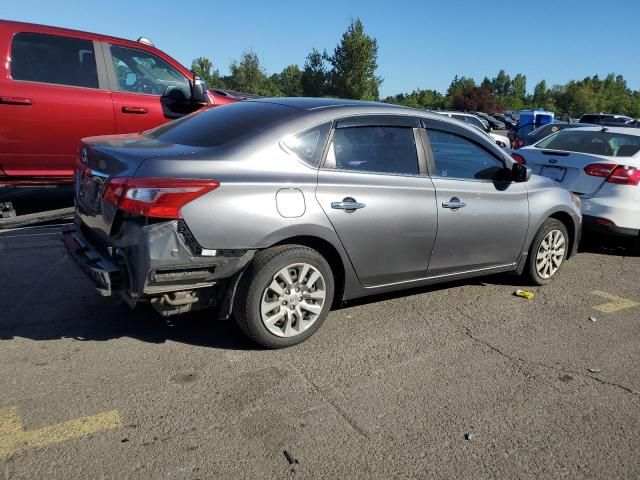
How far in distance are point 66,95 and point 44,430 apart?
430 cm

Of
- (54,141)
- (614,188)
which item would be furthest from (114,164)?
(614,188)

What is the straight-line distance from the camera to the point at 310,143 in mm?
3744

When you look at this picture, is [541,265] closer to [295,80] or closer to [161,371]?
[161,371]

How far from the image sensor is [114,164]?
11.3ft

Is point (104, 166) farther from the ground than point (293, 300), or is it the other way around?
point (104, 166)

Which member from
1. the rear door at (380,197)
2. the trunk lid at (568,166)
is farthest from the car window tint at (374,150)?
the trunk lid at (568,166)

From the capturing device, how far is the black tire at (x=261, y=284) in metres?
3.43

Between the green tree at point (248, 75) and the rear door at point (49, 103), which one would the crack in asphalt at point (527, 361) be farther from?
the green tree at point (248, 75)

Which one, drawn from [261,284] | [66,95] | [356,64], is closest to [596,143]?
[261,284]

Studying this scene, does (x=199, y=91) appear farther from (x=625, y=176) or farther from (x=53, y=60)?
(x=625, y=176)

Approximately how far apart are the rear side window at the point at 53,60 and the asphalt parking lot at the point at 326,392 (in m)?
2.39

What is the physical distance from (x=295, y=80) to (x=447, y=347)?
80.2 m

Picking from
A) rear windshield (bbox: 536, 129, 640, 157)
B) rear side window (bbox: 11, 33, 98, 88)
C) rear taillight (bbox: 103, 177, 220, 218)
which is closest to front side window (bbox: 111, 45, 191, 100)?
rear side window (bbox: 11, 33, 98, 88)

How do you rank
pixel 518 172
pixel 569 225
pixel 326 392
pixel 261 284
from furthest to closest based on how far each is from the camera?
1. pixel 569 225
2. pixel 518 172
3. pixel 261 284
4. pixel 326 392
